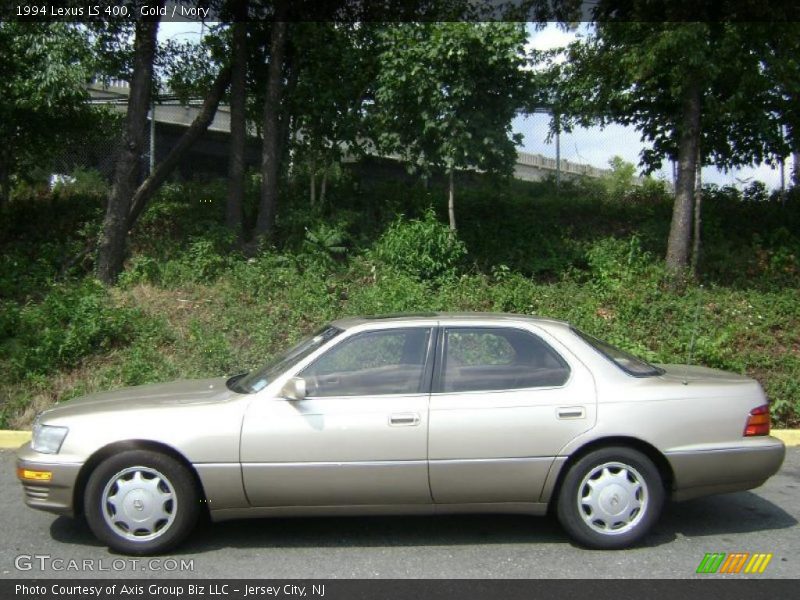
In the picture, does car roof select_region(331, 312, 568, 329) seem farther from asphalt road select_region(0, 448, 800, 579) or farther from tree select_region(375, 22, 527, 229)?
tree select_region(375, 22, 527, 229)

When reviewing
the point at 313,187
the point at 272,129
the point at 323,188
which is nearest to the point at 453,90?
Answer: the point at 272,129

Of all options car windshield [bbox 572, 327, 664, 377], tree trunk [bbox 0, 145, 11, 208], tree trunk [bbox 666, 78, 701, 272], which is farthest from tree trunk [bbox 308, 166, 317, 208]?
car windshield [bbox 572, 327, 664, 377]

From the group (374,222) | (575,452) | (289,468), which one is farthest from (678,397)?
(374,222)

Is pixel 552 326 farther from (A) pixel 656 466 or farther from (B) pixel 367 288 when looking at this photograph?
(B) pixel 367 288

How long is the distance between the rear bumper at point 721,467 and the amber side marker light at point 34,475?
3895 mm

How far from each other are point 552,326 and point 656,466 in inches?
44.5

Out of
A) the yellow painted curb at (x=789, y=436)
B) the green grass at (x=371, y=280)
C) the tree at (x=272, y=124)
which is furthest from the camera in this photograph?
the tree at (x=272, y=124)

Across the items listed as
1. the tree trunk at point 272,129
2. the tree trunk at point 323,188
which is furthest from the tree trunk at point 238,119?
the tree trunk at point 323,188

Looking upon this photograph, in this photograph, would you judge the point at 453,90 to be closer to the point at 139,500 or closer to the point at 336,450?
the point at 336,450

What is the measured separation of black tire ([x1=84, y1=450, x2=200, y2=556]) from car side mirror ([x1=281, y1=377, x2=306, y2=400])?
79 centimetres

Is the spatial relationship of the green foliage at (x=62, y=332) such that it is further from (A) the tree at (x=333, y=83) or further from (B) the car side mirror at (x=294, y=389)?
(B) the car side mirror at (x=294, y=389)

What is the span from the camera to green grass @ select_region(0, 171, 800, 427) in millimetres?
9500

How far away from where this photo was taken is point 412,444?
5.05 metres

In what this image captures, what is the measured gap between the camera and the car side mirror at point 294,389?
16.5 ft
